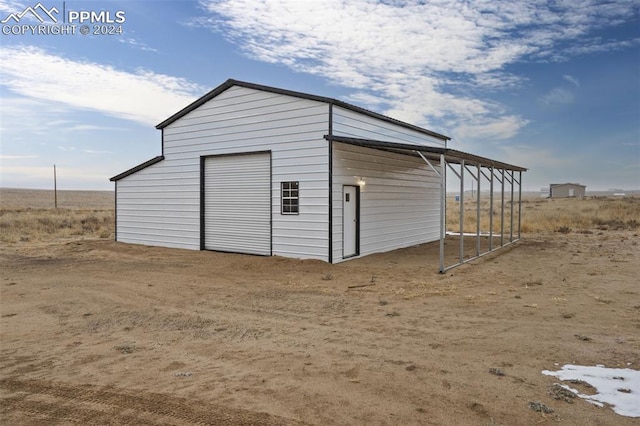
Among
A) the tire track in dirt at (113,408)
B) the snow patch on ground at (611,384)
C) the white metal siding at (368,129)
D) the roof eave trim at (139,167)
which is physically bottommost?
the tire track in dirt at (113,408)

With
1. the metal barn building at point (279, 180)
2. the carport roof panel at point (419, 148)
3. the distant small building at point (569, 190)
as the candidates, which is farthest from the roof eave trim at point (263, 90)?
the distant small building at point (569, 190)

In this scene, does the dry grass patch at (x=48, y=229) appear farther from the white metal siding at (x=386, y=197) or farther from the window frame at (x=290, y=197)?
the white metal siding at (x=386, y=197)

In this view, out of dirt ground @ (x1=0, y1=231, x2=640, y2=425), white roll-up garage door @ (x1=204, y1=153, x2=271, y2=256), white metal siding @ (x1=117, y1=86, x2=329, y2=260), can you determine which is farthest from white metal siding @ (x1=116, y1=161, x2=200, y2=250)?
dirt ground @ (x1=0, y1=231, x2=640, y2=425)

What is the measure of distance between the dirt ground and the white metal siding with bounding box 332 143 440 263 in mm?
2383

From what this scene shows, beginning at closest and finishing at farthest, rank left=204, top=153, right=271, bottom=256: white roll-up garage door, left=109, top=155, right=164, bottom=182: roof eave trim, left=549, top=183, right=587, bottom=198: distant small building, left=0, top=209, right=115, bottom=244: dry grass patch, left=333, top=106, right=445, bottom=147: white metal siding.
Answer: left=333, top=106, right=445, bottom=147: white metal siding
left=204, top=153, right=271, bottom=256: white roll-up garage door
left=109, top=155, right=164, bottom=182: roof eave trim
left=0, top=209, right=115, bottom=244: dry grass patch
left=549, top=183, right=587, bottom=198: distant small building

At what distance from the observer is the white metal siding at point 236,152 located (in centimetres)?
1188

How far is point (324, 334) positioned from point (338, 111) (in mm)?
7505

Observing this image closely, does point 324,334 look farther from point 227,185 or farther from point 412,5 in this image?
point 412,5

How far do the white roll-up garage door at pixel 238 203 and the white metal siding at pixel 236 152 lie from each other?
333 millimetres

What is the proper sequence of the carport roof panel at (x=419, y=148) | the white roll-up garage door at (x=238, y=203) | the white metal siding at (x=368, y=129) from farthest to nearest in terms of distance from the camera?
1. the white roll-up garage door at (x=238, y=203)
2. the white metal siding at (x=368, y=129)
3. the carport roof panel at (x=419, y=148)

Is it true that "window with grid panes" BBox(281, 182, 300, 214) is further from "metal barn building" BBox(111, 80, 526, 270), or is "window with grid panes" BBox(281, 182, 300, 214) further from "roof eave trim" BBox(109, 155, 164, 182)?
"roof eave trim" BBox(109, 155, 164, 182)

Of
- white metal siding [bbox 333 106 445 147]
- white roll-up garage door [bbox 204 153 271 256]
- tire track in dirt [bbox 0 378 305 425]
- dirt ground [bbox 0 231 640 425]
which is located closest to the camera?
tire track in dirt [bbox 0 378 305 425]

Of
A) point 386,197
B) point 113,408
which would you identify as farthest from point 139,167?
point 113,408

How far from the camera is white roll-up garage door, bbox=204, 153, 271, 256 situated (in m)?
13.1
